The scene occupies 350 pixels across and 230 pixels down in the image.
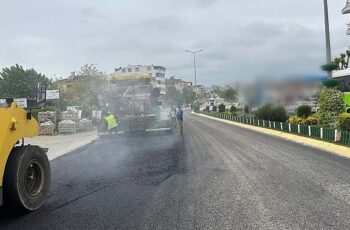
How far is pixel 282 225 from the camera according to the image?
5.92 metres

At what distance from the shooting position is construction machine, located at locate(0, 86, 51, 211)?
6395 mm

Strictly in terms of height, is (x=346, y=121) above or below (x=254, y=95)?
below

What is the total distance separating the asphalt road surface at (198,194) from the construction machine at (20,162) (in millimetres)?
259

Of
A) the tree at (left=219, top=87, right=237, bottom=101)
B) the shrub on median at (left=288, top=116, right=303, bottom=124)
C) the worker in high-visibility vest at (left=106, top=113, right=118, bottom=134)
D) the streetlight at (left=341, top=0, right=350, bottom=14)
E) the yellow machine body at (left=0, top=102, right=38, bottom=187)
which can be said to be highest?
the streetlight at (left=341, top=0, right=350, bottom=14)

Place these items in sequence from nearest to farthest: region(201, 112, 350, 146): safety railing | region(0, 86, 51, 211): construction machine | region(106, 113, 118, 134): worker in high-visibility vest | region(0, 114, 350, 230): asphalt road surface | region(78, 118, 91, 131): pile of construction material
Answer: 1. region(0, 114, 350, 230): asphalt road surface
2. region(0, 86, 51, 211): construction machine
3. region(201, 112, 350, 146): safety railing
4. region(106, 113, 118, 134): worker in high-visibility vest
5. region(78, 118, 91, 131): pile of construction material

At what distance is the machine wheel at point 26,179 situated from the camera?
648cm

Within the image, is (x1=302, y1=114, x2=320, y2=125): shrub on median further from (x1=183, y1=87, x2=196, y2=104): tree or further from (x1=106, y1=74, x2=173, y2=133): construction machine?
(x1=183, y1=87, x2=196, y2=104): tree

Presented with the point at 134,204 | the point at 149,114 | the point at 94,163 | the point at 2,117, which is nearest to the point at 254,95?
the point at 94,163

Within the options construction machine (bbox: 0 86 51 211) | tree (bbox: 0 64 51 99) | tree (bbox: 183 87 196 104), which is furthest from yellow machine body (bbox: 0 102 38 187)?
tree (bbox: 183 87 196 104)

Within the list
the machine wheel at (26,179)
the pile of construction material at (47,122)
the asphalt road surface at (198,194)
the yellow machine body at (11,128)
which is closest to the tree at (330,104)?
the asphalt road surface at (198,194)

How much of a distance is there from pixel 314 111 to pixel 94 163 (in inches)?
645

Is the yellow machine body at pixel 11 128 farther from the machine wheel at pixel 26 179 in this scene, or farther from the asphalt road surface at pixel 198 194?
the asphalt road surface at pixel 198 194

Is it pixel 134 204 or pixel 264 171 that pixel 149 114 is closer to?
pixel 264 171

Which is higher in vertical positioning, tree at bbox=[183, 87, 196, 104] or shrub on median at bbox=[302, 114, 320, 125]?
tree at bbox=[183, 87, 196, 104]
